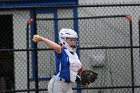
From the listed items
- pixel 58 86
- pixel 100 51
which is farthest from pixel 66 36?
pixel 100 51

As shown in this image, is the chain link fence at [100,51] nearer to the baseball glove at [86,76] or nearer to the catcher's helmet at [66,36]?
the baseball glove at [86,76]

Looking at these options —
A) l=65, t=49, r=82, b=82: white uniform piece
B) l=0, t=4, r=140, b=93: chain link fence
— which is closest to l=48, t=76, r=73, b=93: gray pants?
l=65, t=49, r=82, b=82: white uniform piece

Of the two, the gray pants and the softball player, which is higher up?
the softball player

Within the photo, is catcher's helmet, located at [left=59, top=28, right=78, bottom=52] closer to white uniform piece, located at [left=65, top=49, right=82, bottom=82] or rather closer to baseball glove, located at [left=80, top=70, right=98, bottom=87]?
white uniform piece, located at [left=65, top=49, right=82, bottom=82]

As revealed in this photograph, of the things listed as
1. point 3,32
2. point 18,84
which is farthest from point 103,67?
point 3,32

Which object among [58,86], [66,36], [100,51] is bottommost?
[58,86]

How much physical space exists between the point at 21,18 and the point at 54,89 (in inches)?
139

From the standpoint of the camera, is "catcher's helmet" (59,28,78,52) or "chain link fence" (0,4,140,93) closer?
"catcher's helmet" (59,28,78,52)

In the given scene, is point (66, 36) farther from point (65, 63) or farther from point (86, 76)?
point (86, 76)

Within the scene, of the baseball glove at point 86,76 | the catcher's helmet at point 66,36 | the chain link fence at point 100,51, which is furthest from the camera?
the chain link fence at point 100,51

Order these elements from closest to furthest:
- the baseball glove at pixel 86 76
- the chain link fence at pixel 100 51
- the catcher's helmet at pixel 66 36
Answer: the catcher's helmet at pixel 66 36, the baseball glove at pixel 86 76, the chain link fence at pixel 100 51

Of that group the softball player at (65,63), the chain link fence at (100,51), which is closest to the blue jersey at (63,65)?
the softball player at (65,63)

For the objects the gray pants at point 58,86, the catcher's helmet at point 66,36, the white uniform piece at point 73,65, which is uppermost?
the catcher's helmet at point 66,36

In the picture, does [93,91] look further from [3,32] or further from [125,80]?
[3,32]
